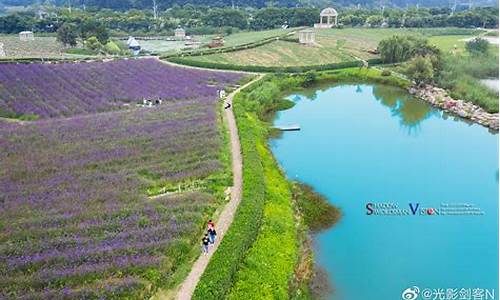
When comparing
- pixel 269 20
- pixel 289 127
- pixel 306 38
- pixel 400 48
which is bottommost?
pixel 289 127

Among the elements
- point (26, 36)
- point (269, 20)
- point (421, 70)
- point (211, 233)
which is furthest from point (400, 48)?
point (26, 36)

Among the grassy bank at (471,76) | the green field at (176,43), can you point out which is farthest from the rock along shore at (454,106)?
the green field at (176,43)

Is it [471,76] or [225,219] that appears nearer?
[225,219]

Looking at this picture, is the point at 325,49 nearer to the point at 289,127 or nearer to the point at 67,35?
the point at 289,127

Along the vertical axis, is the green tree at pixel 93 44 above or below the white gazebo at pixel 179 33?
below

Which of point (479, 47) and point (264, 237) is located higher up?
point (479, 47)

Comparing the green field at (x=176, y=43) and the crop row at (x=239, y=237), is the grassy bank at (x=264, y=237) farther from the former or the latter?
the green field at (x=176, y=43)

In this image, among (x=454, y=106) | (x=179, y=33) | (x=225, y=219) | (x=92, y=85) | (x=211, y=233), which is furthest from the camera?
(x=179, y=33)

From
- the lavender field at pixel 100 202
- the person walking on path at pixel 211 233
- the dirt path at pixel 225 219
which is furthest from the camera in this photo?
the person walking on path at pixel 211 233
